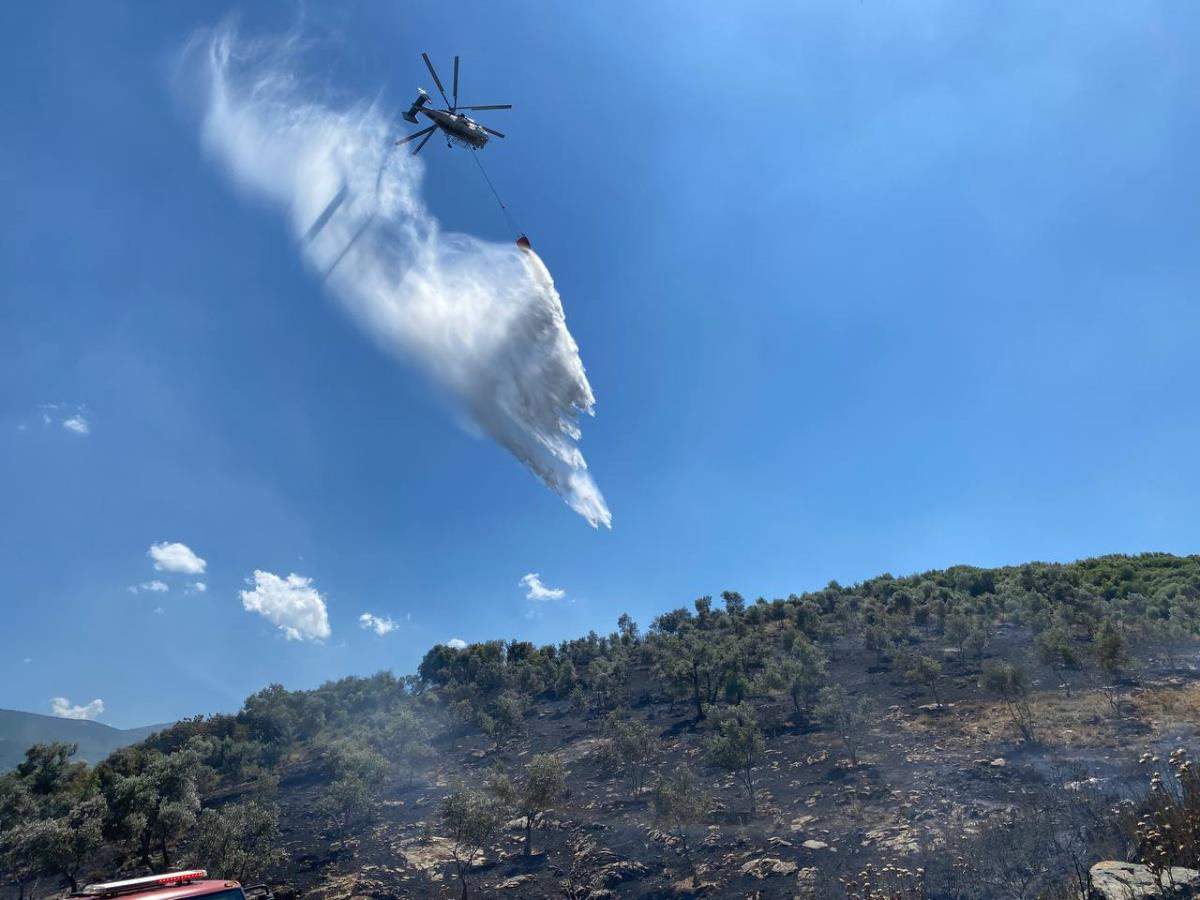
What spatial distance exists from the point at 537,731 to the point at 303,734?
34.6m

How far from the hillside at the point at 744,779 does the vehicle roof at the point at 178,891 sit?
16.7 meters

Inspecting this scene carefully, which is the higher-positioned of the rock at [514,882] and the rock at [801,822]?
the rock at [801,822]

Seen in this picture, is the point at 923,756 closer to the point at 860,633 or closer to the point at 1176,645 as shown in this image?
the point at 1176,645

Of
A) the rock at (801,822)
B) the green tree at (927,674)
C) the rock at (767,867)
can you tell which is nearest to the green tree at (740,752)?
the rock at (801,822)

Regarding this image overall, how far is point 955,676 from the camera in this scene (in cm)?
4406

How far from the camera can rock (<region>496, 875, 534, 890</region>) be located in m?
26.6

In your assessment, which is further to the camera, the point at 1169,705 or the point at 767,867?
the point at 1169,705

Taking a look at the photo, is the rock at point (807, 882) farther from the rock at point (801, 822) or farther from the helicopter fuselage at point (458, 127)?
the helicopter fuselage at point (458, 127)

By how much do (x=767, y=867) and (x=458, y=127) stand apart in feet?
99.9

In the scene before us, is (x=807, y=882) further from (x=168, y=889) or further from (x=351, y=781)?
(x=351, y=781)

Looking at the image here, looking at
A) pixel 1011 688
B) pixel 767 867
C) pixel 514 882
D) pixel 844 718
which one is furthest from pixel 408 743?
pixel 1011 688

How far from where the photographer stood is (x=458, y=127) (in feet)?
70.4

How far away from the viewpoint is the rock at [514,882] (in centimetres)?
2664

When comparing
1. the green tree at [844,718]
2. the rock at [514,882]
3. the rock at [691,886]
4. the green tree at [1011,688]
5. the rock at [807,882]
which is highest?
the green tree at [1011,688]
